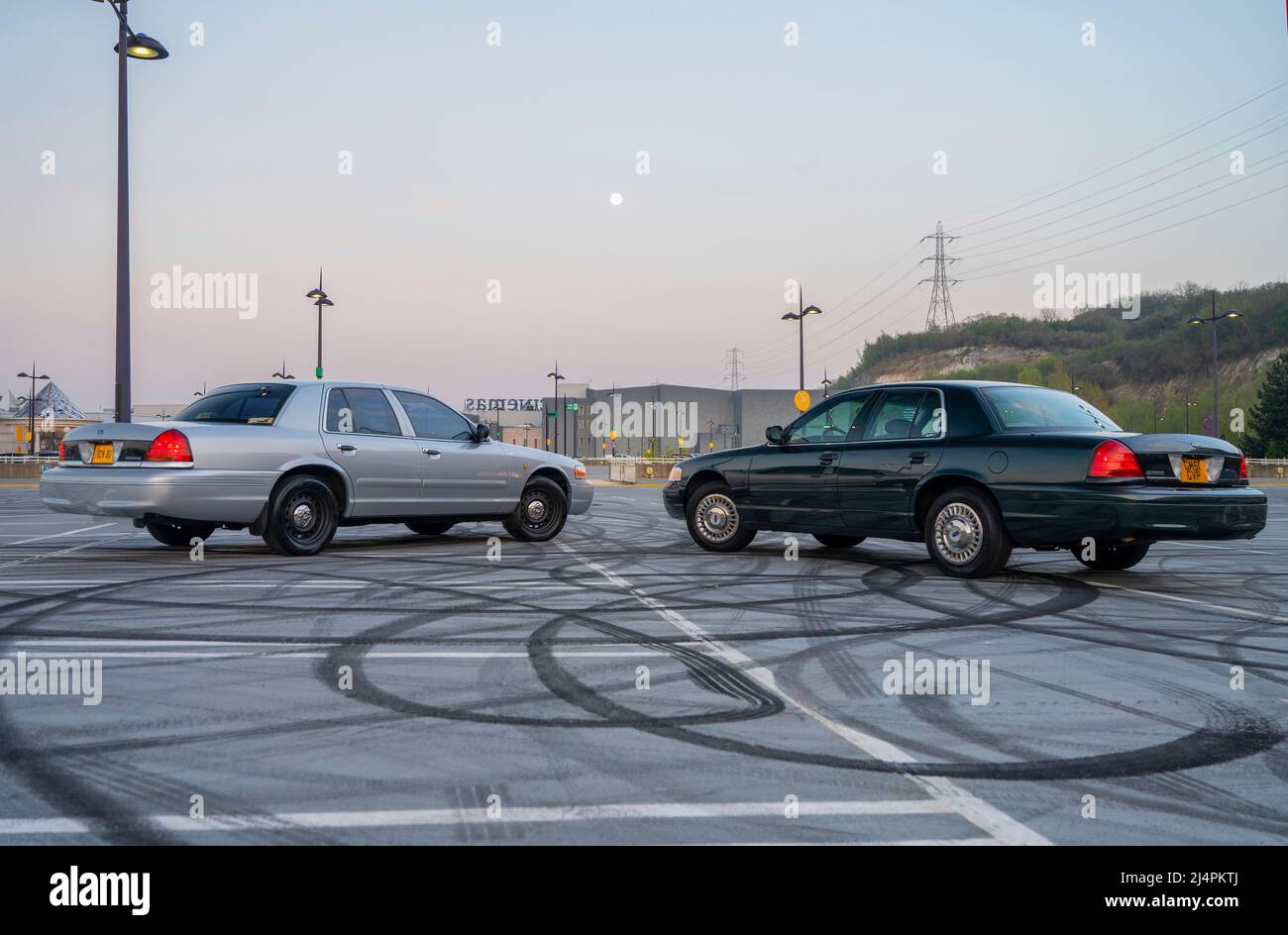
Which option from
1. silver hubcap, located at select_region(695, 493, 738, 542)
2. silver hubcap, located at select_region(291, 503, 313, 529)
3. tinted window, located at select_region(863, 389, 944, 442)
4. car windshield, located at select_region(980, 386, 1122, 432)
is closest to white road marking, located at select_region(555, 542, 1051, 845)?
tinted window, located at select_region(863, 389, 944, 442)

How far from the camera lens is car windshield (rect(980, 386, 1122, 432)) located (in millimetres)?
9211

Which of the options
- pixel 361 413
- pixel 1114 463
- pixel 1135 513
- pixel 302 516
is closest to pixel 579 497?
pixel 361 413

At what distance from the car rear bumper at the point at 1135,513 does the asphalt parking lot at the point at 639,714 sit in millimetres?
474

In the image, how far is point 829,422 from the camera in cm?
1076

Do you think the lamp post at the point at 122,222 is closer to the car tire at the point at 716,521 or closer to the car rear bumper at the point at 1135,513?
the car tire at the point at 716,521

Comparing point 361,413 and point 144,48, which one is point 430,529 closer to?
point 361,413

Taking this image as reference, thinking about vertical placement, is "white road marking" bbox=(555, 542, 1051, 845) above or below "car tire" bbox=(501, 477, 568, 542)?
below

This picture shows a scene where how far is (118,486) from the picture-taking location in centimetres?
980

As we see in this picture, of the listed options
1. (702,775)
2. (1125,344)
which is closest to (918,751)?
(702,775)

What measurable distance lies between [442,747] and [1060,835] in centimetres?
204

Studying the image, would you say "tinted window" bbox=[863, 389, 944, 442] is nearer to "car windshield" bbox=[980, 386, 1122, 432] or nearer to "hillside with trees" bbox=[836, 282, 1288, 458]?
"car windshield" bbox=[980, 386, 1122, 432]

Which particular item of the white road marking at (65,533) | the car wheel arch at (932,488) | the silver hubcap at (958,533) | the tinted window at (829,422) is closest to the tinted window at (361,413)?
the white road marking at (65,533)

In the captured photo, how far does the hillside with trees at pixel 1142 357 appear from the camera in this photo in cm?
10288

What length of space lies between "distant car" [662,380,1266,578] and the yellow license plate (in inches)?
0.4
